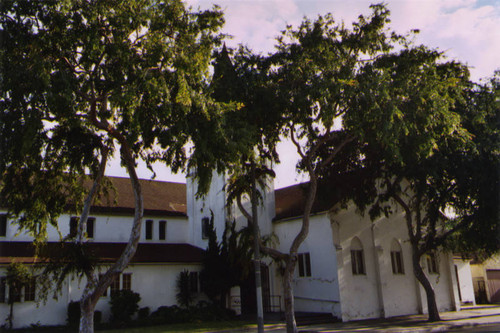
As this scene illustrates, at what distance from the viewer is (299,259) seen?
27609 millimetres

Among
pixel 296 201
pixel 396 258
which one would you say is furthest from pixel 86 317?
pixel 396 258

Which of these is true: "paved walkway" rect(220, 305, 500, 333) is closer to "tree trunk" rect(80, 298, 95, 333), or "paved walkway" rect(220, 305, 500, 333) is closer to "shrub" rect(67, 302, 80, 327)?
"tree trunk" rect(80, 298, 95, 333)

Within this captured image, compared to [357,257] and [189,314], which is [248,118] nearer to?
[189,314]

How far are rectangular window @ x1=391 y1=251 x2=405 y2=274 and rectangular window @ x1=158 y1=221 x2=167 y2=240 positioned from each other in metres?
15.4

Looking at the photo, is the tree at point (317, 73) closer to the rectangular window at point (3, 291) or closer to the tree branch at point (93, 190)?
the tree branch at point (93, 190)

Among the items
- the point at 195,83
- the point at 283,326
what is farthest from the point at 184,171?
the point at 283,326

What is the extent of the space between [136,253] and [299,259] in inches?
396

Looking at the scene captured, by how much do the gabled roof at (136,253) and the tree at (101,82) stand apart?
25.6ft

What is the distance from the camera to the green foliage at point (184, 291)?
2639cm

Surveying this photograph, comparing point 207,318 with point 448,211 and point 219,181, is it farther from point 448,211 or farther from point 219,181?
point 448,211

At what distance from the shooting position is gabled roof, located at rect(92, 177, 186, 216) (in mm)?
29484

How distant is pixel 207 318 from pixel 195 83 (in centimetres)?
1436

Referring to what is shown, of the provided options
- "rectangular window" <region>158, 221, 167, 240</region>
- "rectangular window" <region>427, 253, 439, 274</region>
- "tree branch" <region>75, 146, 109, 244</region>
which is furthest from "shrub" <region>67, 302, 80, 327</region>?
"rectangular window" <region>427, 253, 439, 274</region>

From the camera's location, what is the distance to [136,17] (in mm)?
13953
